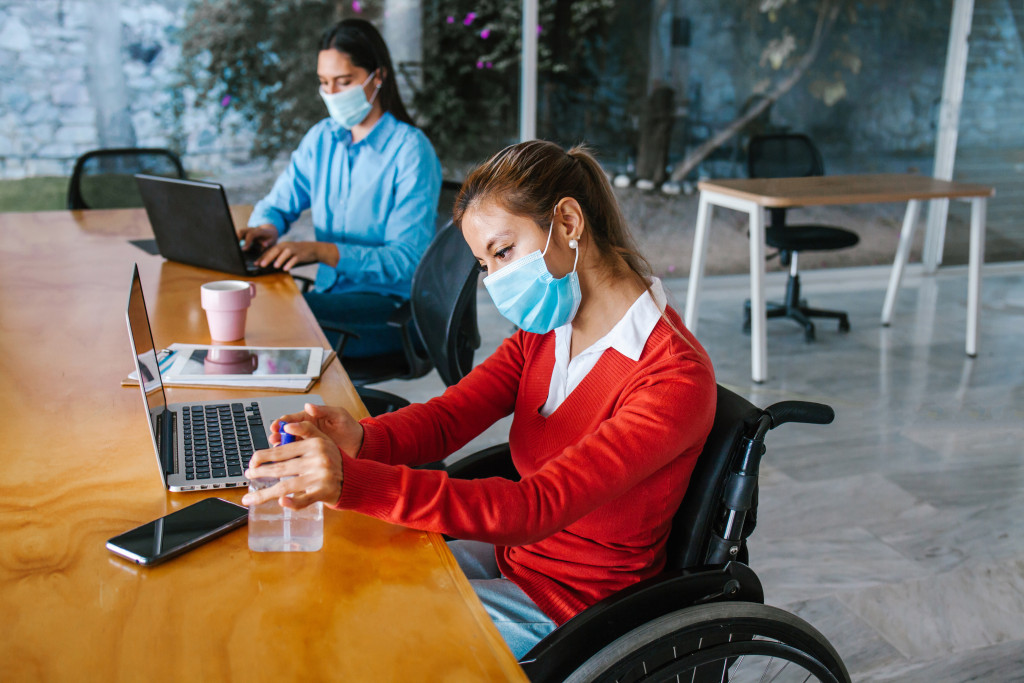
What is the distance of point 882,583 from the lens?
84.7 inches

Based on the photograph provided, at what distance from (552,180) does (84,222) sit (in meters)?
2.11

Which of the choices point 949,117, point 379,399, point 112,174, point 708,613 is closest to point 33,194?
point 112,174

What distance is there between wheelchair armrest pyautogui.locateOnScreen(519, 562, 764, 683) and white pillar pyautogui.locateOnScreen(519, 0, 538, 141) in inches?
140

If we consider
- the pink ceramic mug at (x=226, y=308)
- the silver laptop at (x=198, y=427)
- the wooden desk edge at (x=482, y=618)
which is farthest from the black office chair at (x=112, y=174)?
the wooden desk edge at (x=482, y=618)

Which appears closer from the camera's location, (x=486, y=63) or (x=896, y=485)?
(x=896, y=485)

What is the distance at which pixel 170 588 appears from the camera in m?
0.87

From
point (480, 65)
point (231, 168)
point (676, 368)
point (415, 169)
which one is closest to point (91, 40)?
point (231, 168)

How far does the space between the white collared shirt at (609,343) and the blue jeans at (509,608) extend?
0.82ft

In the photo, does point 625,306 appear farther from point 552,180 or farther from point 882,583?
point 882,583

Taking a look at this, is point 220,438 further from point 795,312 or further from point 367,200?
point 795,312

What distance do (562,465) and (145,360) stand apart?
0.57m

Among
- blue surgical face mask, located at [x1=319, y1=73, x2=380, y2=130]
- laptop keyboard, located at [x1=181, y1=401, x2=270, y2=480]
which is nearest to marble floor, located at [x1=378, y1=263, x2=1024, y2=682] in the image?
blue surgical face mask, located at [x1=319, y1=73, x2=380, y2=130]

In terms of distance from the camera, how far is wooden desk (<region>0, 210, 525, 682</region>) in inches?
29.9

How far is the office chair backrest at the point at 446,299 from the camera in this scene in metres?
1.80
